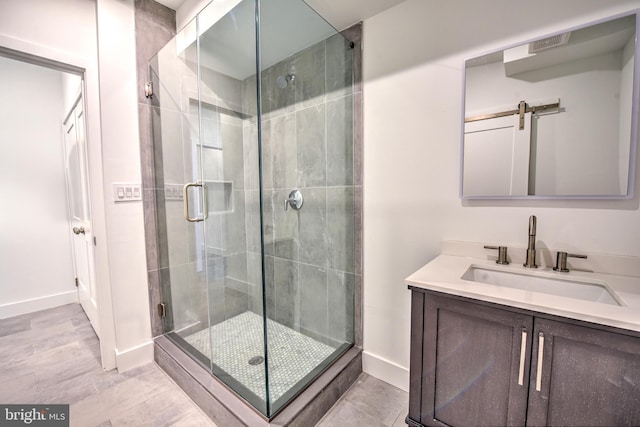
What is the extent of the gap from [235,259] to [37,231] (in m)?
2.65

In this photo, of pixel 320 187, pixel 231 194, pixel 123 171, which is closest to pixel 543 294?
pixel 320 187

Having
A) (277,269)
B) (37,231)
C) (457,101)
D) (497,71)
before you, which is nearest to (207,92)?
(277,269)

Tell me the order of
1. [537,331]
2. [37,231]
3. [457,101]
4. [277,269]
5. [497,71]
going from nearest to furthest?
[537,331] → [497,71] → [457,101] → [277,269] → [37,231]

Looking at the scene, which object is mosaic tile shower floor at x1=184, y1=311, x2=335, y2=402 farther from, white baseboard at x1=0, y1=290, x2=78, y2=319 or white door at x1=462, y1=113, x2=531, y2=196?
white baseboard at x1=0, y1=290, x2=78, y2=319

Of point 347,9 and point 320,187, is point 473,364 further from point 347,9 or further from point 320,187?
point 347,9

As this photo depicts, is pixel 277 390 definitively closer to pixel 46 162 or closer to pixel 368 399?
pixel 368 399

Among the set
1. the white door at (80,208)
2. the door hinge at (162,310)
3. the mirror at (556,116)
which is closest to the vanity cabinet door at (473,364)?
the mirror at (556,116)

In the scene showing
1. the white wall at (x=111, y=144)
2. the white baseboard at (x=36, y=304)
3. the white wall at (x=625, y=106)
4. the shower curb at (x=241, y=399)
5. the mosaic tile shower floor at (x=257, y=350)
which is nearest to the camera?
the white wall at (x=625, y=106)

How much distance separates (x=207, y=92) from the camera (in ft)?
5.67

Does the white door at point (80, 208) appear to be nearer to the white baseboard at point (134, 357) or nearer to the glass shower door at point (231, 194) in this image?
the white baseboard at point (134, 357)

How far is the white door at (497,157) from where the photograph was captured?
4.07 ft

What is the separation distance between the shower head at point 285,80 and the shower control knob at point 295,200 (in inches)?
28.2

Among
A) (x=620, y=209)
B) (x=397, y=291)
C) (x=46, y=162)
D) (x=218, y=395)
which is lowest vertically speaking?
(x=218, y=395)

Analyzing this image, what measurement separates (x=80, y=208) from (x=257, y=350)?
7.69 ft
